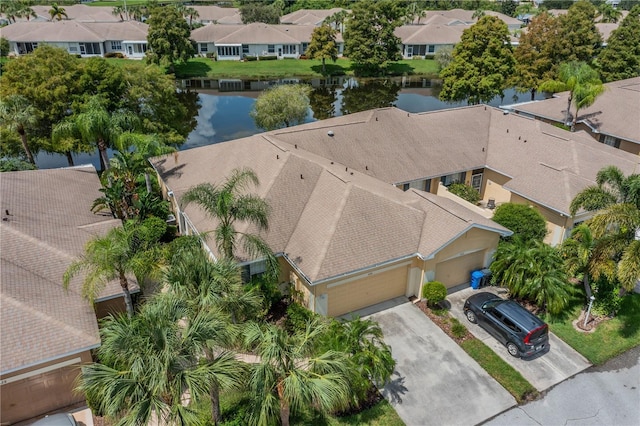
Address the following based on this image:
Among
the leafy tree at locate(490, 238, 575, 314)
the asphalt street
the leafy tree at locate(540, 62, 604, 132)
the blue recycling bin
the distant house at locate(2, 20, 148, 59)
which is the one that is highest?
the distant house at locate(2, 20, 148, 59)

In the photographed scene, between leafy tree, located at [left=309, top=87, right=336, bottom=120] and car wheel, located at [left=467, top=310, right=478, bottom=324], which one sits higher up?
leafy tree, located at [left=309, top=87, right=336, bottom=120]

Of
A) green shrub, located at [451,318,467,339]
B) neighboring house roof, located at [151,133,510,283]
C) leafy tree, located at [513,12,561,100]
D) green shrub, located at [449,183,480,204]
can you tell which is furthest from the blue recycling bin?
leafy tree, located at [513,12,561,100]

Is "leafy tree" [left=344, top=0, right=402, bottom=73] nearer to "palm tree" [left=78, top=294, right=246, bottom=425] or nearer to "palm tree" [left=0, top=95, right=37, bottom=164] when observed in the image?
"palm tree" [left=0, top=95, right=37, bottom=164]

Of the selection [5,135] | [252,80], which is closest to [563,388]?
[5,135]

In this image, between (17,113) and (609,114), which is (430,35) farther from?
(17,113)

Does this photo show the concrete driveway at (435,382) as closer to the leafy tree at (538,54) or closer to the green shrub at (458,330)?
the green shrub at (458,330)

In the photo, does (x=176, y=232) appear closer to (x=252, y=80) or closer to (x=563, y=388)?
(x=563, y=388)
